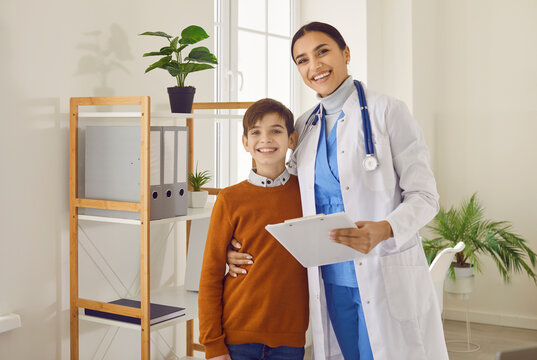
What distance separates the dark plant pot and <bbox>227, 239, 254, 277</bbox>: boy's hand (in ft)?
2.93

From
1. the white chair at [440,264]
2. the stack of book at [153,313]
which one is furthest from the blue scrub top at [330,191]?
the white chair at [440,264]

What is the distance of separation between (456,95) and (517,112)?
0.44m

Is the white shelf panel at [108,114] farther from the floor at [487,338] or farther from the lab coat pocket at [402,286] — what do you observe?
the floor at [487,338]

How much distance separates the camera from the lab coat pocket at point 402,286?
1618 millimetres

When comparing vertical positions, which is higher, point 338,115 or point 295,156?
point 338,115

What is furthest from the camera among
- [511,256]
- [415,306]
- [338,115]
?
[511,256]

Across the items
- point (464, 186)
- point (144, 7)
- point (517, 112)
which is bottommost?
point (464, 186)

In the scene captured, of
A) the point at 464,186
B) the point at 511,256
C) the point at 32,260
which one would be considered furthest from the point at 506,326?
the point at 32,260

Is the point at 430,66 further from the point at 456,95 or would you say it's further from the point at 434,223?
the point at 434,223

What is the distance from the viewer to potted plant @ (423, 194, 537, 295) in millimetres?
3934

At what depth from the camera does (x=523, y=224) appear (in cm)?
428

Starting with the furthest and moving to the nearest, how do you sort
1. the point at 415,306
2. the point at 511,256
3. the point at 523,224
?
1. the point at 523,224
2. the point at 511,256
3. the point at 415,306

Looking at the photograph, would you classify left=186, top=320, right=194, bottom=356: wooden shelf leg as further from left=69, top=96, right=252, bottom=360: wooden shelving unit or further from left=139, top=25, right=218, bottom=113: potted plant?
left=139, top=25, right=218, bottom=113: potted plant

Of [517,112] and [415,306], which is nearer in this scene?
[415,306]
